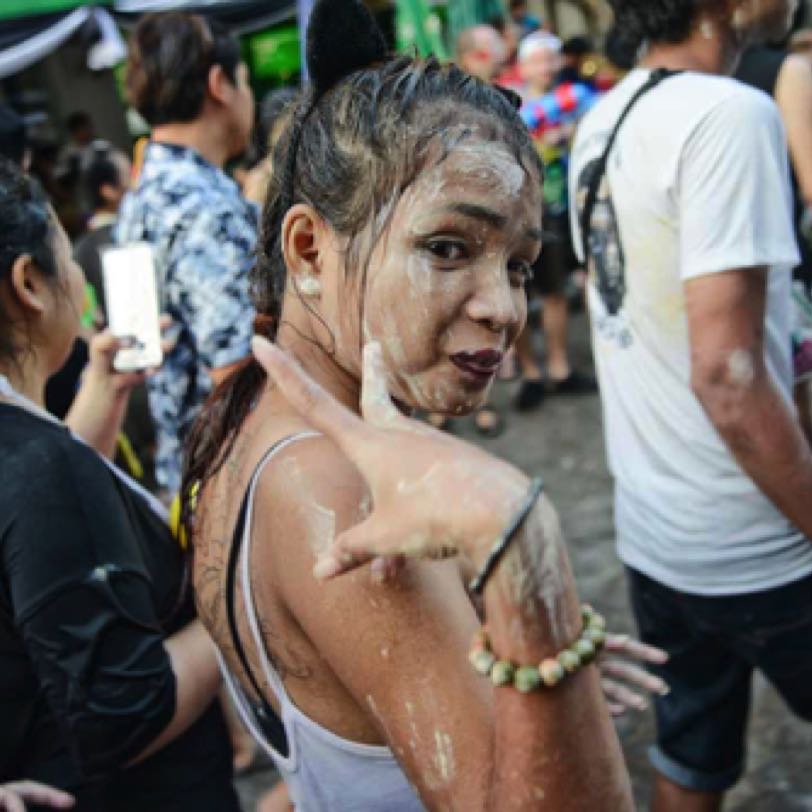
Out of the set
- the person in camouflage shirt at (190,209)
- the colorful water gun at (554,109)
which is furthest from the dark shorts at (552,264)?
the person in camouflage shirt at (190,209)

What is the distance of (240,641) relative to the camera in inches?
53.6

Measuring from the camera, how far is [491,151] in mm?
1283

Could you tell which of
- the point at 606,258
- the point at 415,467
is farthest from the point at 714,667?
the point at 415,467

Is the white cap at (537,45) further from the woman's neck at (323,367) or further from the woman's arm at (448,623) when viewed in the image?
the woman's arm at (448,623)

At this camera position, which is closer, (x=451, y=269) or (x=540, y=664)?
(x=540, y=664)

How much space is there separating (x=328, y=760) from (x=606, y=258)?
55.4 inches

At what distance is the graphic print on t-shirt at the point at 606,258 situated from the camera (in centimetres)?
226

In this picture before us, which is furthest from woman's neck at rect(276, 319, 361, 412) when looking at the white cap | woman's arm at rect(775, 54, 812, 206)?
the white cap

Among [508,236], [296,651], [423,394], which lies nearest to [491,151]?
[508,236]

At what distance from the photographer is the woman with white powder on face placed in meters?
0.94

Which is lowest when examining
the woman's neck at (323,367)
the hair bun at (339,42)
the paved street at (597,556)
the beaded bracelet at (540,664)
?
the paved street at (597,556)

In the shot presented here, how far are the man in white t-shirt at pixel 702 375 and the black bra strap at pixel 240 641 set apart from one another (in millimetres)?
1076

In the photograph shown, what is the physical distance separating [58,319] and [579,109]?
5.62 m

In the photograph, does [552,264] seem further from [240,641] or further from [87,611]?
[240,641]
